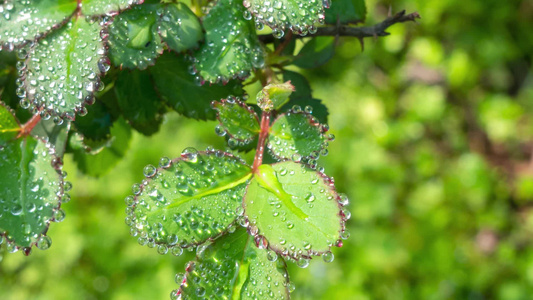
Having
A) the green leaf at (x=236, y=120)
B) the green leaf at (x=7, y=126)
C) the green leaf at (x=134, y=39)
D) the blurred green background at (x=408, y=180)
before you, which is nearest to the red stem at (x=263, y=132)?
the green leaf at (x=236, y=120)

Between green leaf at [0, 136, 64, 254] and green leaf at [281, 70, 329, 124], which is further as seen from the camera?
green leaf at [281, 70, 329, 124]

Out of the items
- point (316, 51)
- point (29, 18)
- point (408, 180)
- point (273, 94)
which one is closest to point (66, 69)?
point (29, 18)

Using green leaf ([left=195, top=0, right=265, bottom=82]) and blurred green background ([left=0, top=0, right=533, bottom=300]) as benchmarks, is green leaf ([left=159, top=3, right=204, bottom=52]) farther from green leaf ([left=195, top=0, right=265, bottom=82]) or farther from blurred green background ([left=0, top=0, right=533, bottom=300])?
blurred green background ([left=0, top=0, right=533, bottom=300])

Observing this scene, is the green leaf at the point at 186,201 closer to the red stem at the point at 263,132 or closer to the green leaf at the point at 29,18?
the red stem at the point at 263,132

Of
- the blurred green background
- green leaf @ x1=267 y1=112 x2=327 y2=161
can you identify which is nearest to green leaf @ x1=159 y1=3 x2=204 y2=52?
green leaf @ x1=267 y1=112 x2=327 y2=161

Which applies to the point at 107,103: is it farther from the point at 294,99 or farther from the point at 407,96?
the point at 407,96
